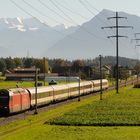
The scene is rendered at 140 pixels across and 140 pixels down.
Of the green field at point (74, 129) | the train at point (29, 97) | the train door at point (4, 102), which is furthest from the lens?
the train at point (29, 97)

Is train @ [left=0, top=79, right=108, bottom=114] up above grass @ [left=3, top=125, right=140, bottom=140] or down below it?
above

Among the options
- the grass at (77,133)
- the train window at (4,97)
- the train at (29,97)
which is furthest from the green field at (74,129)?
the train window at (4,97)

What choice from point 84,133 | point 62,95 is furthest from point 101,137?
point 62,95

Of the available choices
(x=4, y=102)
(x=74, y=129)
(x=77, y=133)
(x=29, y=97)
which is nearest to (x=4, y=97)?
(x=4, y=102)

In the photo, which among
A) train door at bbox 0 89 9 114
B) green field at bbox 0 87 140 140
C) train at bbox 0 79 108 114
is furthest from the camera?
train at bbox 0 79 108 114

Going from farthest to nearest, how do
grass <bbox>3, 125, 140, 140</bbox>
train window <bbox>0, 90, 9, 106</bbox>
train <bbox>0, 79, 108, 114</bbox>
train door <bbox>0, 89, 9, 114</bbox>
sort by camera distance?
train <bbox>0, 79, 108, 114</bbox> < train window <bbox>0, 90, 9, 106</bbox> < train door <bbox>0, 89, 9, 114</bbox> < grass <bbox>3, 125, 140, 140</bbox>

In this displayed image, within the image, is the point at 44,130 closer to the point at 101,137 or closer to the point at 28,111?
the point at 101,137

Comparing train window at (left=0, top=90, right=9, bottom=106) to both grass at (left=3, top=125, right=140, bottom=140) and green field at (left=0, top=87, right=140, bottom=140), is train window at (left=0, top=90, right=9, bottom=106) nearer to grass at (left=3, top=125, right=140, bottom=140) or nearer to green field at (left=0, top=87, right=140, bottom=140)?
green field at (left=0, top=87, right=140, bottom=140)

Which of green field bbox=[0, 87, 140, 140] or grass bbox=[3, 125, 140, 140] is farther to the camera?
green field bbox=[0, 87, 140, 140]

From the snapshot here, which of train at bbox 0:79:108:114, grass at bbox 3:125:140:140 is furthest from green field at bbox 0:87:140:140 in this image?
train at bbox 0:79:108:114

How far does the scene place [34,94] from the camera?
251ft

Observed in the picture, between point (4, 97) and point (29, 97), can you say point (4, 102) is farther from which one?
point (29, 97)

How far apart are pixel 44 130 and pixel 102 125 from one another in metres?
7.78

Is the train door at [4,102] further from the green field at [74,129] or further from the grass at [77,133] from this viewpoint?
the grass at [77,133]
